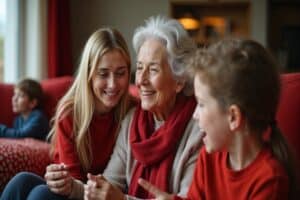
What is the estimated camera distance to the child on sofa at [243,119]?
1276 mm

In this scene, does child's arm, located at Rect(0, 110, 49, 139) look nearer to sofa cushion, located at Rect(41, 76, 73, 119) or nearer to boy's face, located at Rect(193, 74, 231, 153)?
sofa cushion, located at Rect(41, 76, 73, 119)

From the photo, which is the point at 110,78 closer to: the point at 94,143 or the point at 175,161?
the point at 94,143

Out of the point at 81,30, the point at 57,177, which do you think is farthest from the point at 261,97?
the point at 81,30

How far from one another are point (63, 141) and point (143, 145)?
14.5 inches

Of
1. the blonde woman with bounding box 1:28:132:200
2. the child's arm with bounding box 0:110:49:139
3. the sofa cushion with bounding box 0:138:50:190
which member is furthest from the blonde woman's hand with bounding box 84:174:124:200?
the child's arm with bounding box 0:110:49:139

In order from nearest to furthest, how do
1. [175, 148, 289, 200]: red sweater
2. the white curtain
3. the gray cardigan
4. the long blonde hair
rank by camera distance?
[175, 148, 289, 200]: red sweater < the gray cardigan < the long blonde hair < the white curtain

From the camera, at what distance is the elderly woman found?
1.73 meters

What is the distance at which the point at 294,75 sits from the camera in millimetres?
1828

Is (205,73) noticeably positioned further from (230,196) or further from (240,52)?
(230,196)

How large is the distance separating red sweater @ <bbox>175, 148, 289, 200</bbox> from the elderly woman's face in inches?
14.5

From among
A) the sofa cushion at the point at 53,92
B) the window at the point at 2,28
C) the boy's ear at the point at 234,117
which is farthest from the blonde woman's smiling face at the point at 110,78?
the window at the point at 2,28

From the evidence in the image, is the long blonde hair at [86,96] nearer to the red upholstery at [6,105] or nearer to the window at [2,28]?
the red upholstery at [6,105]

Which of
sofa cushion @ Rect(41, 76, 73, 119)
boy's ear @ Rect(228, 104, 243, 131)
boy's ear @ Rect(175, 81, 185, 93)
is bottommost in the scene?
sofa cushion @ Rect(41, 76, 73, 119)

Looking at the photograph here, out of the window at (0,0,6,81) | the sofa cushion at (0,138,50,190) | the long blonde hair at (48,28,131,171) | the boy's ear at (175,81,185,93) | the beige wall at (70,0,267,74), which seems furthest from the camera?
the beige wall at (70,0,267,74)
